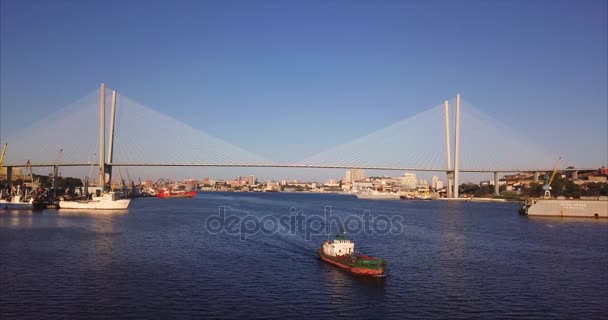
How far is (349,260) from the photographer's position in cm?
2805

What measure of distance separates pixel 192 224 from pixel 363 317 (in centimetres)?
3759

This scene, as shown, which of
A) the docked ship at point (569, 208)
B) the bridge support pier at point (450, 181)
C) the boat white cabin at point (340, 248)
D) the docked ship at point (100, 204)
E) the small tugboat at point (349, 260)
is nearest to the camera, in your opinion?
the small tugboat at point (349, 260)

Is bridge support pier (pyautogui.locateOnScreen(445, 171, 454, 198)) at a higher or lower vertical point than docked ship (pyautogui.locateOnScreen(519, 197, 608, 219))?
higher

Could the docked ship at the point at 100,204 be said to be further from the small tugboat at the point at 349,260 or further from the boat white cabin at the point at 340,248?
the boat white cabin at the point at 340,248

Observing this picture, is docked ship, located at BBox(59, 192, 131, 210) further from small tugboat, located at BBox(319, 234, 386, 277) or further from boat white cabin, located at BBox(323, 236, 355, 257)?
boat white cabin, located at BBox(323, 236, 355, 257)

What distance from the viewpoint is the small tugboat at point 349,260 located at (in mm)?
26127

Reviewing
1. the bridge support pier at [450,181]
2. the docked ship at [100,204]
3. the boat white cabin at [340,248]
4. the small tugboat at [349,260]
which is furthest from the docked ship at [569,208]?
the docked ship at [100,204]

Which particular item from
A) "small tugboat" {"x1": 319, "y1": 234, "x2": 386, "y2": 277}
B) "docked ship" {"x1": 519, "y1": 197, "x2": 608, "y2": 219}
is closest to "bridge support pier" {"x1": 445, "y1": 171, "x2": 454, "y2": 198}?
"docked ship" {"x1": 519, "y1": 197, "x2": 608, "y2": 219}

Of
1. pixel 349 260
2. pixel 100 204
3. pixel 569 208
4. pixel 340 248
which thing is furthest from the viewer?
pixel 100 204

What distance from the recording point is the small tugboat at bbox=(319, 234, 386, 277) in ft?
85.7

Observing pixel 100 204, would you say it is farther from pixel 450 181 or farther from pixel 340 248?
pixel 450 181

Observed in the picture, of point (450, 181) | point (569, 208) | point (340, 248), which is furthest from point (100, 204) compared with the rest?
point (450, 181)

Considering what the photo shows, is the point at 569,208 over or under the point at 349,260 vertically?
over

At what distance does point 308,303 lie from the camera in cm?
2102
